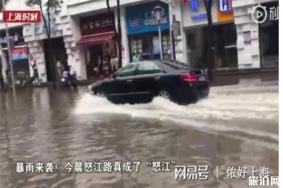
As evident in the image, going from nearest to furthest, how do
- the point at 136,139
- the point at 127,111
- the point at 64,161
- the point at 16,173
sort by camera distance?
1. the point at 16,173
2. the point at 64,161
3. the point at 136,139
4. the point at 127,111

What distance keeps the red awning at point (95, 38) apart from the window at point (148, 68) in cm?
1784

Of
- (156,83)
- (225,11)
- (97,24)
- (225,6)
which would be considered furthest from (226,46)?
(156,83)

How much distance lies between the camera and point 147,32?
1316 inches

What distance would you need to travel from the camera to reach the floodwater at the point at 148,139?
26.3ft

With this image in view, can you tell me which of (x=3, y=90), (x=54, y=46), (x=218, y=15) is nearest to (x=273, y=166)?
(x=218, y=15)

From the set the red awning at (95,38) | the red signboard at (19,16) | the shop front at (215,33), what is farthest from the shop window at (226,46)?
the red signboard at (19,16)

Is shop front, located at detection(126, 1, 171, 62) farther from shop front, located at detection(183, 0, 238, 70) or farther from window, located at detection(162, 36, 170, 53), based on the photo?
shop front, located at detection(183, 0, 238, 70)

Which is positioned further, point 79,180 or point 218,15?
point 218,15

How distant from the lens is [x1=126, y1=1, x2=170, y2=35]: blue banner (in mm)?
31859

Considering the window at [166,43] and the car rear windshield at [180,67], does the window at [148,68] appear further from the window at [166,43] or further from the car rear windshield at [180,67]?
the window at [166,43]

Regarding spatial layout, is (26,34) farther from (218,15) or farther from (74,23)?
(218,15)

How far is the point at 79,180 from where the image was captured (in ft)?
26.5

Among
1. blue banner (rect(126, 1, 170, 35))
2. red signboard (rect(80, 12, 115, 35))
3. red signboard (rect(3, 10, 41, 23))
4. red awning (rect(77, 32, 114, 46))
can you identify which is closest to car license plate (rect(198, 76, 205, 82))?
red signboard (rect(3, 10, 41, 23))

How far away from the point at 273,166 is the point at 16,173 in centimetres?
385
